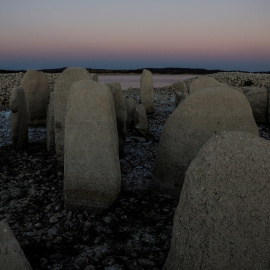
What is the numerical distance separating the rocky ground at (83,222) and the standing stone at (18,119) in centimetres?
85

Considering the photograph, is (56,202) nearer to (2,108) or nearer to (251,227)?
(251,227)

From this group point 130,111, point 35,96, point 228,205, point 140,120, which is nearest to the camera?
point 228,205

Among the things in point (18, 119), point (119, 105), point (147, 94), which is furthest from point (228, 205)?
point (147, 94)

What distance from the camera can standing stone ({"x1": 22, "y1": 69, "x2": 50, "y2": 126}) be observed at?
8.65m

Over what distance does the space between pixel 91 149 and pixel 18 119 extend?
3278 millimetres

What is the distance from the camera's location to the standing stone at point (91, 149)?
3.64 metres

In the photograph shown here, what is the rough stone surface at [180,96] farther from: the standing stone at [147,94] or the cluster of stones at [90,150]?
the cluster of stones at [90,150]

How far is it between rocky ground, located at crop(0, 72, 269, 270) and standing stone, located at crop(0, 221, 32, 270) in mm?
789

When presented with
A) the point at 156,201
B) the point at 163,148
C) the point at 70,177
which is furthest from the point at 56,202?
the point at 163,148

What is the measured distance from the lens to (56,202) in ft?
13.5

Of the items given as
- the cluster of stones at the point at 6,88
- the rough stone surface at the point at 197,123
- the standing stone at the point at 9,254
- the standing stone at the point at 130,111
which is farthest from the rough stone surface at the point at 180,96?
the standing stone at the point at 9,254

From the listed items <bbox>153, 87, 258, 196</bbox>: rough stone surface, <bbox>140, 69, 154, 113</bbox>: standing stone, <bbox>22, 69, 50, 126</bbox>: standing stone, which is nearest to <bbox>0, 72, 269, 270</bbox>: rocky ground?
<bbox>153, 87, 258, 196</bbox>: rough stone surface

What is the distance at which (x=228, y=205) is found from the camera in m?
2.05

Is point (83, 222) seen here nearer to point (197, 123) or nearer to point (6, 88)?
point (197, 123)
